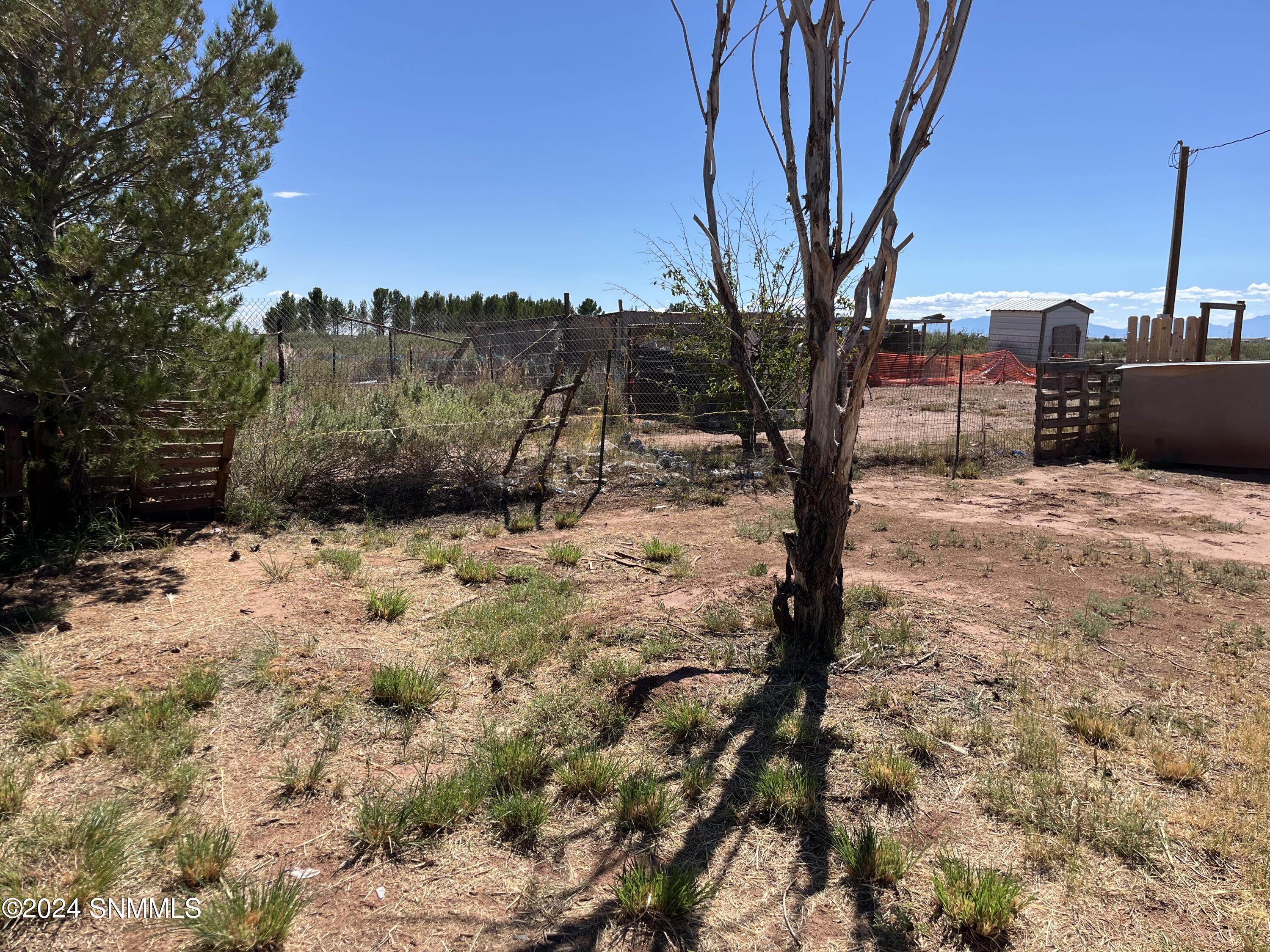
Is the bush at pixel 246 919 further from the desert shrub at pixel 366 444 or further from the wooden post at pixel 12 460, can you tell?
the desert shrub at pixel 366 444

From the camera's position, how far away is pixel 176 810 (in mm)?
3039

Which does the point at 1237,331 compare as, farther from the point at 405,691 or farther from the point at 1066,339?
the point at 1066,339

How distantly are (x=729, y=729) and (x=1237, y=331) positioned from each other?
51.2ft

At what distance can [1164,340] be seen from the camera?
14648mm

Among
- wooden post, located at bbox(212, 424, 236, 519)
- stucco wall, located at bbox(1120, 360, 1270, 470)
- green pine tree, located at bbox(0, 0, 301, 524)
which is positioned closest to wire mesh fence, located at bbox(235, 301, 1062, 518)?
wooden post, located at bbox(212, 424, 236, 519)

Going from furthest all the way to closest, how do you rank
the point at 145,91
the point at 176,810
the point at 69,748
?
the point at 145,91
the point at 69,748
the point at 176,810

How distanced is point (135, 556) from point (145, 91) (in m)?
3.79

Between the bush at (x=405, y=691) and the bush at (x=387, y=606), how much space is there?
107 cm

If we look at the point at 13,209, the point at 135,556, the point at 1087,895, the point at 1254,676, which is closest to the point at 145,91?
the point at 13,209

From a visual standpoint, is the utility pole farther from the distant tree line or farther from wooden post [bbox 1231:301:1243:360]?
the distant tree line

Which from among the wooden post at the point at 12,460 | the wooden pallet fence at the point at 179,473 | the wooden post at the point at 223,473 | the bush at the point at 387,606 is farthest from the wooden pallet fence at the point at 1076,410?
the wooden post at the point at 12,460

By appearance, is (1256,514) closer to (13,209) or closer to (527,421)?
(527,421)

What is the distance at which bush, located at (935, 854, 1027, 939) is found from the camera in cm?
246

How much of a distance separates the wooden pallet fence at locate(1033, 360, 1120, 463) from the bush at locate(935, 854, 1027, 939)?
10866mm
